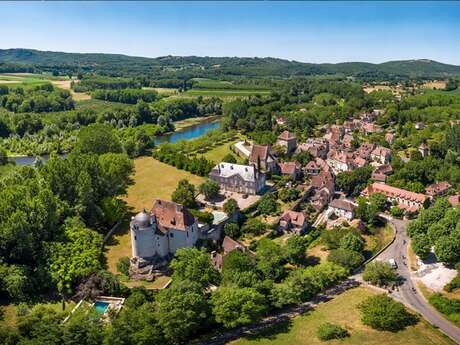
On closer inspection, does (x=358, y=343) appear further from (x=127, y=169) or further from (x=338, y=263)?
(x=127, y=169)

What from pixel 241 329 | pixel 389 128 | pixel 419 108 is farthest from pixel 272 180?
pixel 419 108

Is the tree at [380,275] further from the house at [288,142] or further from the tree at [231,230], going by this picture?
the house at [288,142]

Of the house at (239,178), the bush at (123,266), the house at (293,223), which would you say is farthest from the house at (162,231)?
the house at (239,178)

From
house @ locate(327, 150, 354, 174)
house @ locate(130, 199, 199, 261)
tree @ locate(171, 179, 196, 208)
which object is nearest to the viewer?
house @ locate(130, 199, 199, 261)

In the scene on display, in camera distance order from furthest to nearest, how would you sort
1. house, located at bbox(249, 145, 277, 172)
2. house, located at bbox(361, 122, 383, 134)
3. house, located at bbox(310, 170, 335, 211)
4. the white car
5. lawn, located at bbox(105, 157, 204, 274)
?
1. house, located at bbox(361, 122, 383, 134)
2. house, located at bbox(249, 145, 277, 172)
3. house, located at bbox(310, 170, 335, 211)
4. lawn, located at bbox(105, 157, 204, 274)
5. the white car

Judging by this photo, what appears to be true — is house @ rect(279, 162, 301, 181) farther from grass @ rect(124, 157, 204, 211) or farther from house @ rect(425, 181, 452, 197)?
house @ rect(425, 181, 452, 197)

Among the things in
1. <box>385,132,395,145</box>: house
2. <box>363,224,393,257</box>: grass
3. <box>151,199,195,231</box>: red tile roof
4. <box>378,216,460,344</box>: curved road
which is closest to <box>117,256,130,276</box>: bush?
<box>151,199,195,231</box>: red tile roof

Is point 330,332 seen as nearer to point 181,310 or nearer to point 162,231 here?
point 181,310
